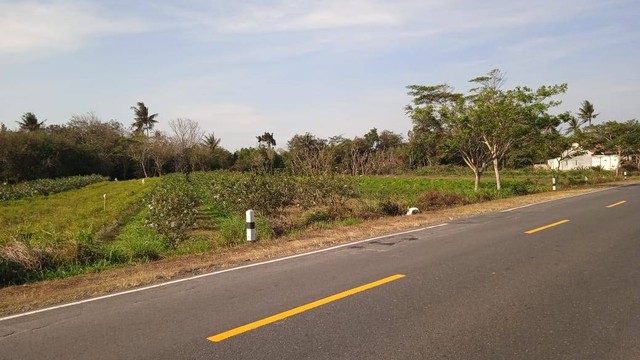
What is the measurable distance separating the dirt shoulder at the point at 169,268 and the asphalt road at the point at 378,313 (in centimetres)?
65

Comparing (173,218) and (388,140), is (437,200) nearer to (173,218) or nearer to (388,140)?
(173,218)

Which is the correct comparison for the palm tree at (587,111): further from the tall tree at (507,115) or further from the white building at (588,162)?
the tall tree at (507,115)

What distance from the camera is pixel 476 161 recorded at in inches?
1152

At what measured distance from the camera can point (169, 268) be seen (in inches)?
332

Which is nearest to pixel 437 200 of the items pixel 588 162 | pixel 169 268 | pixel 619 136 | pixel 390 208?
pixel 390 208

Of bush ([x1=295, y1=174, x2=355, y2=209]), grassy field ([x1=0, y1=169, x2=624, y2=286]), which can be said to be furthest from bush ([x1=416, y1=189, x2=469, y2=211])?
bush ([x1=295, y1=174, x2=355, y2=209])

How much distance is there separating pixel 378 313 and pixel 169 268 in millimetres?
4644

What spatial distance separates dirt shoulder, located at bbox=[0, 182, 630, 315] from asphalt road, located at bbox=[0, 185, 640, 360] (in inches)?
25.7

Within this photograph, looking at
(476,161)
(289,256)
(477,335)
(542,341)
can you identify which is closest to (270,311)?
(477,335)

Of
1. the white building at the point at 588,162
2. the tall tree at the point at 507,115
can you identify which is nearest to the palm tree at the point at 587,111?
the white building at the point at 588,162

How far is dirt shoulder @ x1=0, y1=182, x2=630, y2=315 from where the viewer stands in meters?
6.73

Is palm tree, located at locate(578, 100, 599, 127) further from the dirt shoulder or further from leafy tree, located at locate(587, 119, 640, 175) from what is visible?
the dirt shoulder

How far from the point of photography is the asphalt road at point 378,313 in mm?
4359

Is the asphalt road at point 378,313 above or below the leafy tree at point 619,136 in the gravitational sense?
below
